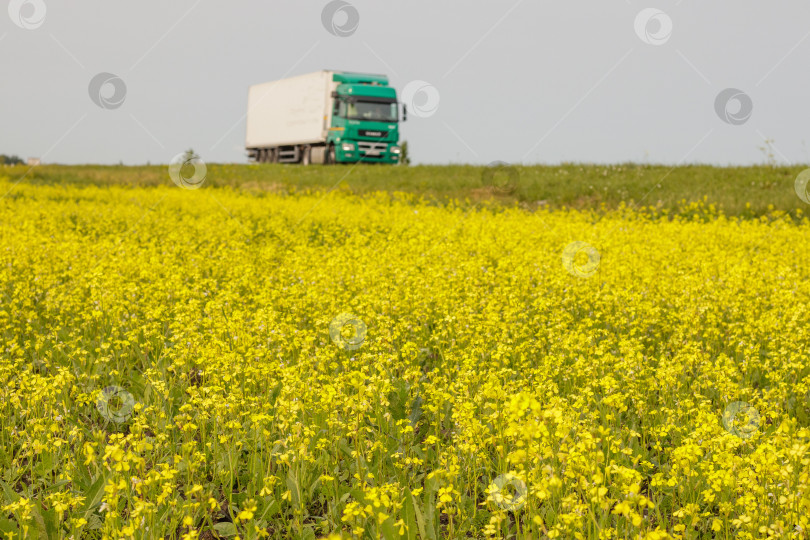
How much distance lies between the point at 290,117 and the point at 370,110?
9.27 meters

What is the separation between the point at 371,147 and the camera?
34.9m

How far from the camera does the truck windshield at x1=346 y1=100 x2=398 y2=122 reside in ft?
112

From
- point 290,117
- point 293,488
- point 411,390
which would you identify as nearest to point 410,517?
point 293,488

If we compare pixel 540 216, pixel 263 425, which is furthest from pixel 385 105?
pixel 263 425

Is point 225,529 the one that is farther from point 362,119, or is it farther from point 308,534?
point 362,119

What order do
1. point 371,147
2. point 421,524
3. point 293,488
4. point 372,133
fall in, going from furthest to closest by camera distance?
point 371,147
point 372,133
point 293,488
point 421,524

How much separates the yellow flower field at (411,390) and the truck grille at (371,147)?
20.4 metres

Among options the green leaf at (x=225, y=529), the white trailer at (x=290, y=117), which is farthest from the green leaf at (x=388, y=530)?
the white trailer at (x=290, y=117)

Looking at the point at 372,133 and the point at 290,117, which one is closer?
the point at 372,133

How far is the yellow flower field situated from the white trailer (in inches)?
930

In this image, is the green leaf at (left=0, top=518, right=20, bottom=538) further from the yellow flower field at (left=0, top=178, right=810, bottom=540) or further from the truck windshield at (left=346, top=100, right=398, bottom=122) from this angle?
the truck windshield at (left=346, top=100, right=398, bottom=122)

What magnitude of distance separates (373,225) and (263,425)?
498 inches

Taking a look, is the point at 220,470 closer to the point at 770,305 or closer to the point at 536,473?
the point at 536,473

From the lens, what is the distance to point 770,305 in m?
9.26
